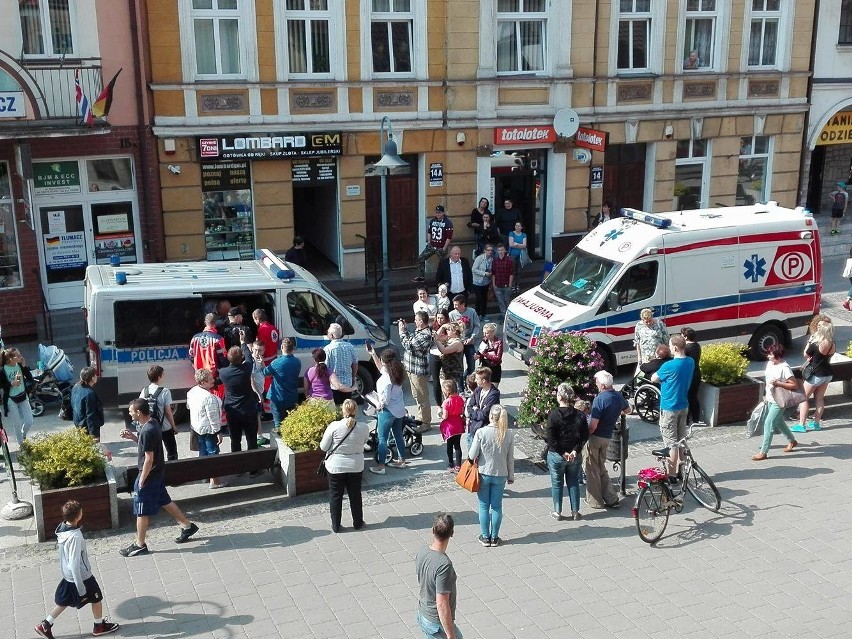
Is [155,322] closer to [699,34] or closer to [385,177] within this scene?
[385,177]

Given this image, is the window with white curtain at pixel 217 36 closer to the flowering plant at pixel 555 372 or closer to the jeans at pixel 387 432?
the jeans at pixel 387 432

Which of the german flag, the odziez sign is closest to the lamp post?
the odziez sign

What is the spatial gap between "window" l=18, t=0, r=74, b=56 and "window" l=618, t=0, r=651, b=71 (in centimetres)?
1189

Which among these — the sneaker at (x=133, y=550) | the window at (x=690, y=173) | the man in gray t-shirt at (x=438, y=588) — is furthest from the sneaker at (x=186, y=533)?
the window at (x=690, y=173)

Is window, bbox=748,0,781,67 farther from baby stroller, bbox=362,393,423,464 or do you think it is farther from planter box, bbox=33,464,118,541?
planter box, bbox=33,464,118,541

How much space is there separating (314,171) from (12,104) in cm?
599

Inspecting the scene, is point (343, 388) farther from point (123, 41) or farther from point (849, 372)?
point (123, 41)

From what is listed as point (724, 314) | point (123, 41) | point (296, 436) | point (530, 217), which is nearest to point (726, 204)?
point (530, 217)

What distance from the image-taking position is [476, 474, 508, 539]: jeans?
10.2 m

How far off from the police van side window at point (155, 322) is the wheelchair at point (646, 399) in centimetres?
620

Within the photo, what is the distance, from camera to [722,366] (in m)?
13.9

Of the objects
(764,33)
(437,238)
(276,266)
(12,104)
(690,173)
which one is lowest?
(437,238)

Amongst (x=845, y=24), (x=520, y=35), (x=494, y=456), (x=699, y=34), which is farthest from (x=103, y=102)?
(x=845, y=24)

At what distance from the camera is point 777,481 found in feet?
39.8
